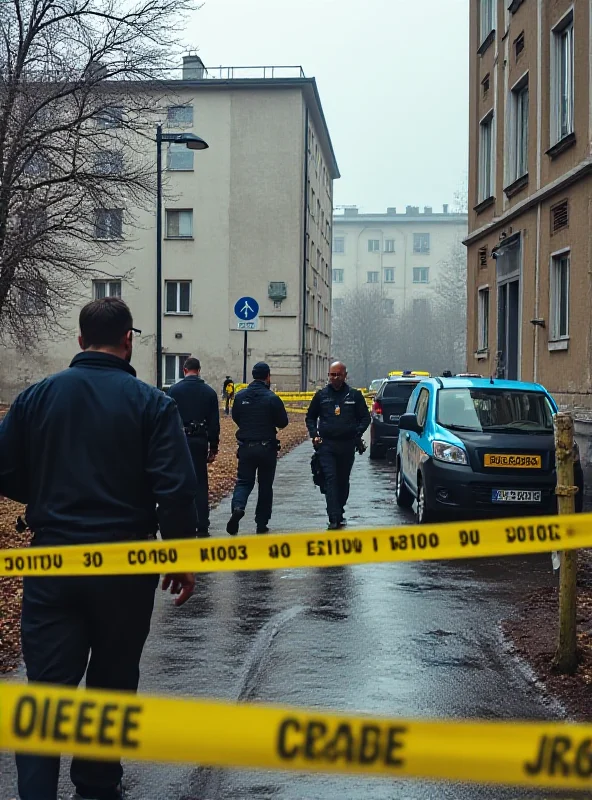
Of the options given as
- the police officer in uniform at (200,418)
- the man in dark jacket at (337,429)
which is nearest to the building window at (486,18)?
the man in dark jacket at (337,429)

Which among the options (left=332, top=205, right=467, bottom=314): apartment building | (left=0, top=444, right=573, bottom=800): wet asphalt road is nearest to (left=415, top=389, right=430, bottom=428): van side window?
(left=0, top=444, right=573, bottom=800): wet asphalt road

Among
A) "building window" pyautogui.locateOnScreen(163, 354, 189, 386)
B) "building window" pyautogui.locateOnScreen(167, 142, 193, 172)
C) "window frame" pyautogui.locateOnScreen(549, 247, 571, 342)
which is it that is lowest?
"building window" pyautogui.locateOnScreen(163, 354, 189, 386)

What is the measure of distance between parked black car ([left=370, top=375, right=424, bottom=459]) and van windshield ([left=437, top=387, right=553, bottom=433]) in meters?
8.73

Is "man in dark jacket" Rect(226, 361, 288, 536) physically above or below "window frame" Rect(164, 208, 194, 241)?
below

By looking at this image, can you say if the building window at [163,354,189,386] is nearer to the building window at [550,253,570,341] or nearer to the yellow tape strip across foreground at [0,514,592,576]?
the building window at [550,253,570,341]

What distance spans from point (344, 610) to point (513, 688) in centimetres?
217

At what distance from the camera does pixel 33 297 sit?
1847 centimetres

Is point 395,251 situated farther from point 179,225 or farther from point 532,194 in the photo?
point 532,194

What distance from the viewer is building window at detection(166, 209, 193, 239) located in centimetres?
4456

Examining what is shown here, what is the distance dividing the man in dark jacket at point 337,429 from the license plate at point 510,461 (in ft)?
4.70

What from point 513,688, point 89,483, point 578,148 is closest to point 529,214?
point 578,148

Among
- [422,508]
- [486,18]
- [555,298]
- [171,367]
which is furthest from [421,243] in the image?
[422,508]

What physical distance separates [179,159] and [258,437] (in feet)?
117

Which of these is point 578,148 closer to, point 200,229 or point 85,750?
point 85,750
